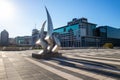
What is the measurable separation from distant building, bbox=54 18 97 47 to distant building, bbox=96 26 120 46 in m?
5.44

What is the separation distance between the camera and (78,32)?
104625 mm

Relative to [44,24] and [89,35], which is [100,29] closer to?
[89,35]

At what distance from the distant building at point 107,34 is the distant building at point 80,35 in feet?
17.9

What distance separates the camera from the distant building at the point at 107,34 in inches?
4547

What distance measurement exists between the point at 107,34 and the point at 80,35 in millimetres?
28792

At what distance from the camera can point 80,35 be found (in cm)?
10375

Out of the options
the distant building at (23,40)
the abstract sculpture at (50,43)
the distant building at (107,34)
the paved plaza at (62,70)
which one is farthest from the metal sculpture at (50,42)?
the distant building at (23,40)

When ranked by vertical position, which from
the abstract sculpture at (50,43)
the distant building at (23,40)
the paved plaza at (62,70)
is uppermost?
the distant building at (23,40)

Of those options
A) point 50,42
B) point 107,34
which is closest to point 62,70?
point 50,42

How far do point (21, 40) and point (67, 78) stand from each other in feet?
490

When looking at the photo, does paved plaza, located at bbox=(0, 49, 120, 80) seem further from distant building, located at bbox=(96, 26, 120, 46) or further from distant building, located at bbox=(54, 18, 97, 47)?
distant building, located at bbox=(96, 26, 120, 46)

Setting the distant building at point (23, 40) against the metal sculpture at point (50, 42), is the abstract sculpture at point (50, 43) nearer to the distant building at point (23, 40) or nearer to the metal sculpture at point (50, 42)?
the metal sculpture at point (50, 42)

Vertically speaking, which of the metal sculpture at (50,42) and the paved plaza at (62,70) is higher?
the metal sculpture at (50,42)

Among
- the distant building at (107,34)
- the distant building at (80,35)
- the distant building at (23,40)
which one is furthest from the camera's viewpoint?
the distant building at (23,40)
